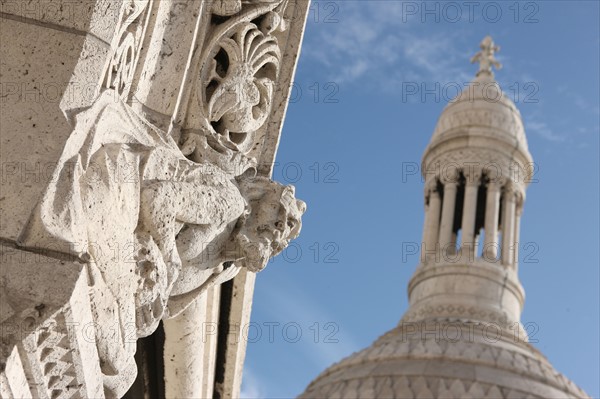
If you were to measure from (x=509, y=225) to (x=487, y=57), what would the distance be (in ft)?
19.6

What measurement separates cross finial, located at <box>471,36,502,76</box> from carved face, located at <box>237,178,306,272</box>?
1133 inches

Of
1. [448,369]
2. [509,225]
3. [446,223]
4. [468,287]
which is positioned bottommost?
[448,369]

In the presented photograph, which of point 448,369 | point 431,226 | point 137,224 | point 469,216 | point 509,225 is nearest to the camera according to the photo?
point 137,224

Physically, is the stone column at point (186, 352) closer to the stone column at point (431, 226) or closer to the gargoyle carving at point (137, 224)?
the gargoyle carving at point (137, 224)

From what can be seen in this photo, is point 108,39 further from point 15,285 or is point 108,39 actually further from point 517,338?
point 517,338

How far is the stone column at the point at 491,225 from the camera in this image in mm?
26078

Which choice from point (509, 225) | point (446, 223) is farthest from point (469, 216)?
point (509, 225)

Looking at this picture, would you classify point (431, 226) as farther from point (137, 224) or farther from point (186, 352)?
point (137, 224)

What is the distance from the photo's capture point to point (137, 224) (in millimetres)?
2133

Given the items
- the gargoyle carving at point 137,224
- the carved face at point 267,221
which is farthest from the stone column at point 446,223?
the gargoyle carving at point 137,224

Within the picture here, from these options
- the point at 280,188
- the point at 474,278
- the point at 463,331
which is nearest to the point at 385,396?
the point at 463,331

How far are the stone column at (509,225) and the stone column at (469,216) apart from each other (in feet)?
2.45

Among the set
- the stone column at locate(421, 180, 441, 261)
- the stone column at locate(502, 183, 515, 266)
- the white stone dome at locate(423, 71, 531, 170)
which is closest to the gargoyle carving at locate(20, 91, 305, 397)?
the stone column at locate(502, 183, 515, 266)

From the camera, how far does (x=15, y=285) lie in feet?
5.96
